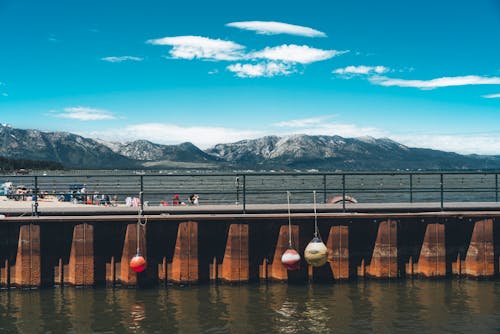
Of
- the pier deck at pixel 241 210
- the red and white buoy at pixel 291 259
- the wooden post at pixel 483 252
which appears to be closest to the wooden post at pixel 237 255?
the pier deck at pixel 241 210

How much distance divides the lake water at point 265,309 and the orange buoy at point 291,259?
92cm

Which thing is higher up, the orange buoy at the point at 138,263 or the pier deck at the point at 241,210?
the pier deck at the point at 241,210

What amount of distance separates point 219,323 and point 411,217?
799 cm

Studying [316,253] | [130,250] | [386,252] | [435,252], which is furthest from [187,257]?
[435,252]

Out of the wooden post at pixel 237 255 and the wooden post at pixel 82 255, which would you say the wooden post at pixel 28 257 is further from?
the wooden post at pixel 237 255

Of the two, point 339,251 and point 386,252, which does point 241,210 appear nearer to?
point 339,251

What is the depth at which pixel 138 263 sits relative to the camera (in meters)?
16.6

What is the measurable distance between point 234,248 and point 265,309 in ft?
8.55

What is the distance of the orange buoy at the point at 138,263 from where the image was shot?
1664 centimetres

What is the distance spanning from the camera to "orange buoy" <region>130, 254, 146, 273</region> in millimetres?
16641

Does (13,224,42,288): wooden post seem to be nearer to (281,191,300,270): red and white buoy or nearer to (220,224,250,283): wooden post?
(220,224,250,283): wooden post

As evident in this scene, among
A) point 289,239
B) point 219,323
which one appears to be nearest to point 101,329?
point 219,323

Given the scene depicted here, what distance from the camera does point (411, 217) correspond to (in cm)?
1834

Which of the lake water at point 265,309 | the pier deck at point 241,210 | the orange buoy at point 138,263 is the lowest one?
the lake water at point 265,309
